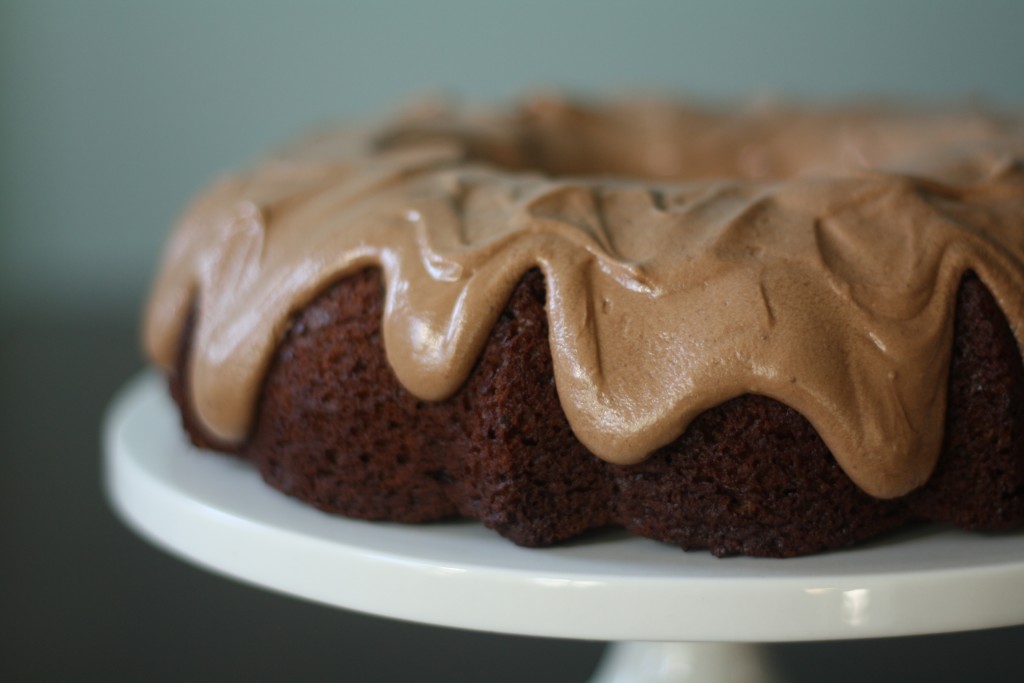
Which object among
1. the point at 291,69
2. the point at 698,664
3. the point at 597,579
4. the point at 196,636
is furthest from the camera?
the point at 291,69

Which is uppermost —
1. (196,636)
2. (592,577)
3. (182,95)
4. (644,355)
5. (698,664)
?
(644,355)

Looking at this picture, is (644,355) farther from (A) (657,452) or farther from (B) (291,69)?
(B) (291,69)

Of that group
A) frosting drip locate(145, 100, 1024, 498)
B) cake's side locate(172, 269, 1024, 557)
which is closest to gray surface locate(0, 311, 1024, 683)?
cake's side locate(172, 269, 1024, 557)

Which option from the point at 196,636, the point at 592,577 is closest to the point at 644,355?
the point at 592,577

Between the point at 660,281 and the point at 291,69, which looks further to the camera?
the point at 291,69

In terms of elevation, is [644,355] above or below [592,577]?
above

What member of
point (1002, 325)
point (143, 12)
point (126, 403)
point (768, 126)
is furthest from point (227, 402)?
point (143, 12)

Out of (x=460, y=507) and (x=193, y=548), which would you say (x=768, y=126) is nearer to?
(x=460, y=507)
